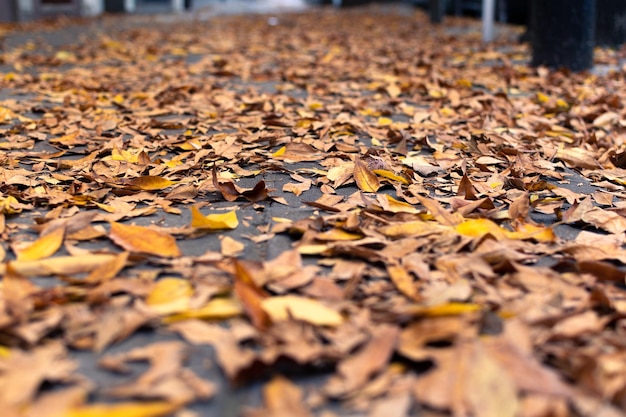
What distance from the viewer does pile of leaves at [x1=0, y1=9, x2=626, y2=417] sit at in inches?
56.1

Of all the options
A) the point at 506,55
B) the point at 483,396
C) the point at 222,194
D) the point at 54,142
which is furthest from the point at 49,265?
the point at 506,55

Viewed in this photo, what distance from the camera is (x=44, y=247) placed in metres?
2.10

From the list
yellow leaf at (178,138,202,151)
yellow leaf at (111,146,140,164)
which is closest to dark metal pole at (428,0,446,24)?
yellow leaf at (178,138,202,151)

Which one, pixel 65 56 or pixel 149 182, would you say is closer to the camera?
pixel 149 182

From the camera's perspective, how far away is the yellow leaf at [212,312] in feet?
5.51

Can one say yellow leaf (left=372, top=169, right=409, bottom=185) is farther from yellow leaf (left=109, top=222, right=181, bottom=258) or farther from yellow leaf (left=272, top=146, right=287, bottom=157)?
yellow leaf (left=109, top=222, right=181, bottom=258)

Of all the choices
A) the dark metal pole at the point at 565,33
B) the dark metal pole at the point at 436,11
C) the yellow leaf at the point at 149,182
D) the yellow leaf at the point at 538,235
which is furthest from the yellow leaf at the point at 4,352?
the dark metal pole at the point at 436,11

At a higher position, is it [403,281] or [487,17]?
[487,17]

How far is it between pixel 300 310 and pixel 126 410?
0.49 metres

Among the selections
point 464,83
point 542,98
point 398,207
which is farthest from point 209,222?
point 464,83

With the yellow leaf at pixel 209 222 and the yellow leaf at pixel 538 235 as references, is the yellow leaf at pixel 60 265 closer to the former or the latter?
the yellow leaf at pixel 209 222

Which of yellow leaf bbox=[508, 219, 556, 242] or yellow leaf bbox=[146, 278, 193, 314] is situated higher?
yellow leaf bbox=[146, 278, 193, 314]

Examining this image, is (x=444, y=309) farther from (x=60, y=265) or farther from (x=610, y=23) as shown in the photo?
(x=610, y=23)

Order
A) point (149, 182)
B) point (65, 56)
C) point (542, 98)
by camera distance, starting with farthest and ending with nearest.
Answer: point (65, 56), point (542, 98), point (149, 182)
